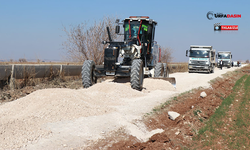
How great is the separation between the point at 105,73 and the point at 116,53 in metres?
0.99

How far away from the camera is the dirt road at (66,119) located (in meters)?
5.10

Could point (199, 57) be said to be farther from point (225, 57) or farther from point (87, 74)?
point (225, 57)

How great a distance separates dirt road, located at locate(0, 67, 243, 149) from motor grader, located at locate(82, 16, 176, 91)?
1820mm

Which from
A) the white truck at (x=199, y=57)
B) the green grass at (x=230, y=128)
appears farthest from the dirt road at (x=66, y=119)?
the white truck at (x=199, y=57)

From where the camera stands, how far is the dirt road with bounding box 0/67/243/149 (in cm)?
510

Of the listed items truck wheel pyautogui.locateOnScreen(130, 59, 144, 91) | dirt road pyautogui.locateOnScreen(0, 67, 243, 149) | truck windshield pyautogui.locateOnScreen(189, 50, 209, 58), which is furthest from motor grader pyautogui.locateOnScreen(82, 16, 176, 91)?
truck windshield pyautogui.locateOnScreen(189, 50, 209, 58)

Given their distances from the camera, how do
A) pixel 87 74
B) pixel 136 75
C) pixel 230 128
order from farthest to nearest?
1. pixel 87 74
2. pixel 136 75
3. pixel 230 128

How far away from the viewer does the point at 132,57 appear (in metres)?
13.1

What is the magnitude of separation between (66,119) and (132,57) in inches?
275

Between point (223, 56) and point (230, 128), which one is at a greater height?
point (223, 56)

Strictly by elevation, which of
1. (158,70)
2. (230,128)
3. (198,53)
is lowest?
(230,128)

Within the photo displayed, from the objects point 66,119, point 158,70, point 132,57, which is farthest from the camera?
point 158,70

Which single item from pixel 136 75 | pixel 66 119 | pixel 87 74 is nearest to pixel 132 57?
pixel 136 75

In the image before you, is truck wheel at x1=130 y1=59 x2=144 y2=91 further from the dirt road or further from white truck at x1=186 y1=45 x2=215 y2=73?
white truck at x1=186 y1=45 x2=215 y2=73
